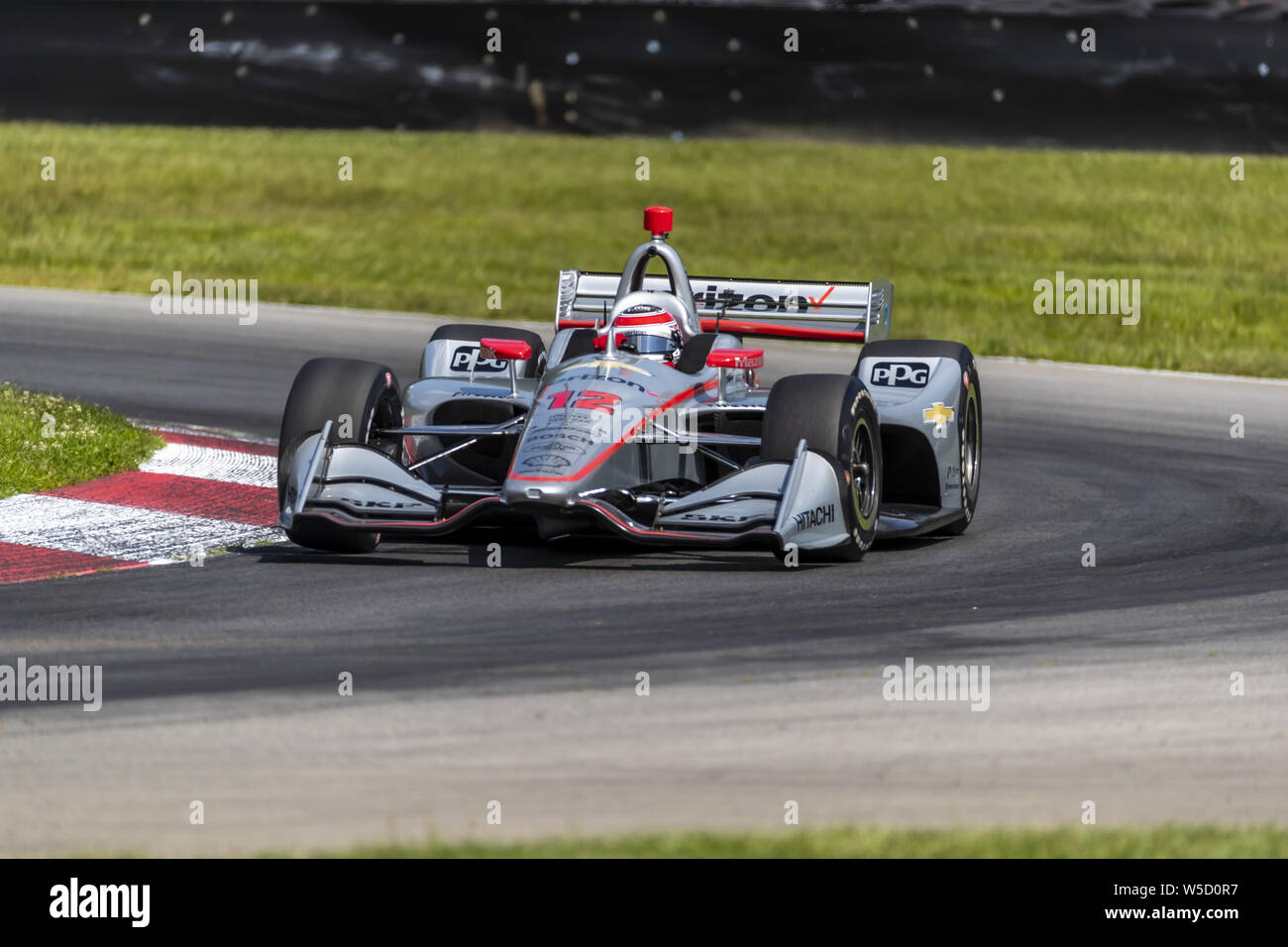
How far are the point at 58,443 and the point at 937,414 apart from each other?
4478mm

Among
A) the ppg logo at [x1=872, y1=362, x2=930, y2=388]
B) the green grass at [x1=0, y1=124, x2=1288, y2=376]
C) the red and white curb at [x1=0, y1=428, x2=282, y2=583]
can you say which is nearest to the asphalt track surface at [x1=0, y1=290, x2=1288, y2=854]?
the red and white curb at [x1=0, y1=428, x2=282, y2=583]

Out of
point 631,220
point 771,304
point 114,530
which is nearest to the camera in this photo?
point 114,530

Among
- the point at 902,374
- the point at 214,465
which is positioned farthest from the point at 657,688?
the point at 214,465

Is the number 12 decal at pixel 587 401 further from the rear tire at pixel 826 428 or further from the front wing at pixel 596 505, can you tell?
the rear tire at pixel 826 428

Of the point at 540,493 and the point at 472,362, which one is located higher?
the point at 472,362

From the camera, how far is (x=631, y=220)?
22922mm

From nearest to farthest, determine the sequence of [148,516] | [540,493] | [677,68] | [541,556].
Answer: [540,493] → [541,556] → [148,516] → [677,68]

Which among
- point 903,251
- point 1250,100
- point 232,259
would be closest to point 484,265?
point 232,259

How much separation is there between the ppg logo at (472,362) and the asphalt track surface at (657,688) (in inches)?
58.3

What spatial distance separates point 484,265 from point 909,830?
55.3 ft

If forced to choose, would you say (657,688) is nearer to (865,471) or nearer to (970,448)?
(865,471)

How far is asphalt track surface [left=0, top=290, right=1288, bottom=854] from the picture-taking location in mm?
4969
